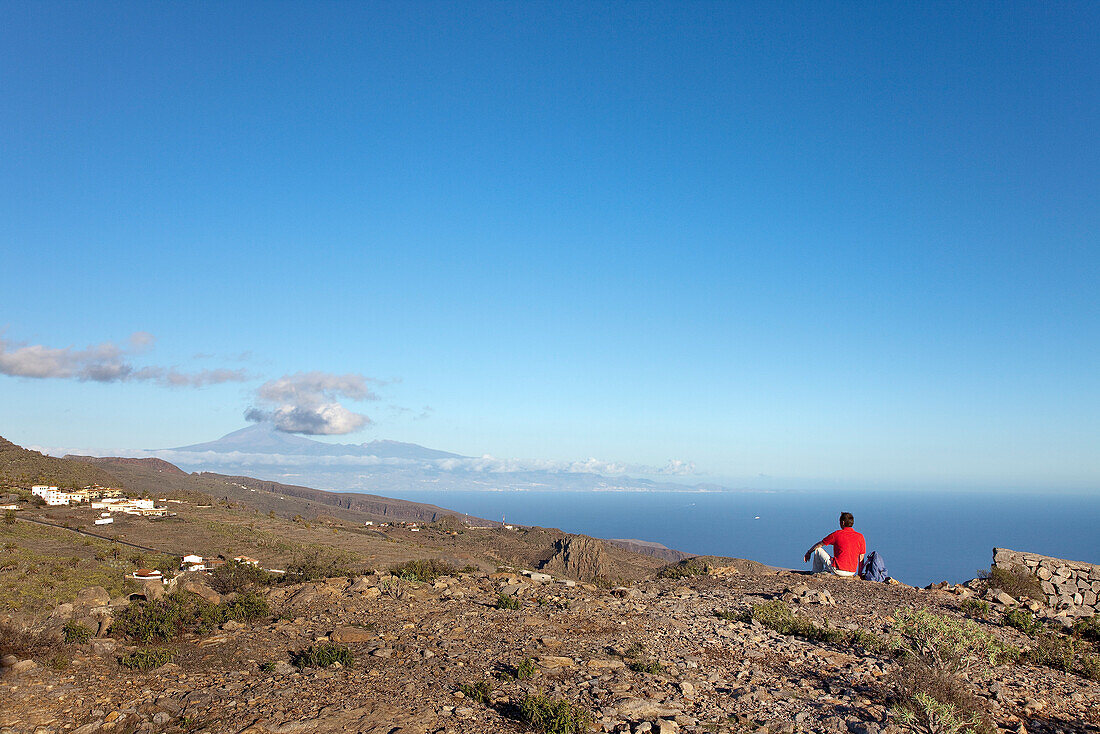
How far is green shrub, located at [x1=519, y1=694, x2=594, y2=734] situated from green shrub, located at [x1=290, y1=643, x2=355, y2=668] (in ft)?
7.63

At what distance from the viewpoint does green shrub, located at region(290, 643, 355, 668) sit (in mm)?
6953

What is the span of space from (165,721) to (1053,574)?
17131 mm

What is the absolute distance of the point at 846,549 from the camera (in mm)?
12812

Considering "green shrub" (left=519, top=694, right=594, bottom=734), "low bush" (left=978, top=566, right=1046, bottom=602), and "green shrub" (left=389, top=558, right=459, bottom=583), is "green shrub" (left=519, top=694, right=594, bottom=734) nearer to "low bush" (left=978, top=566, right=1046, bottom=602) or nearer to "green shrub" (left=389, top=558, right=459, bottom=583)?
"green shrub" (left=389, top=558, right=459, bottom=583)

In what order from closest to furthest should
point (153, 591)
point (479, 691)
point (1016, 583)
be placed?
point (479, 691), point (153, 591), point (1016, 583)

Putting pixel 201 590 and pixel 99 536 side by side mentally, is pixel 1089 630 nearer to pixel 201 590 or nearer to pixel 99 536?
pixel 201 590

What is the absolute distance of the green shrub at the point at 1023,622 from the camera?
31.9 feet

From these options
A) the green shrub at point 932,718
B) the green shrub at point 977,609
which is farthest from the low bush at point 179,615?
the green shrub at point 977,609

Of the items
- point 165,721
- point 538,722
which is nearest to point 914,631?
point 538,722

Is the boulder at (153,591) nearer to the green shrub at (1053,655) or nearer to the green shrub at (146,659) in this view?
the green shrub at (146,659)

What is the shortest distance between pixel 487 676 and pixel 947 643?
5.05 m

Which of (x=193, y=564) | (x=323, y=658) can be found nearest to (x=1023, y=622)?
(x=323, y=658)

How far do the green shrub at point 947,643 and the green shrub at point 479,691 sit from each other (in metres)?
4.40

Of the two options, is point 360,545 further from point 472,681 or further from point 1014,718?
point 1014,718
